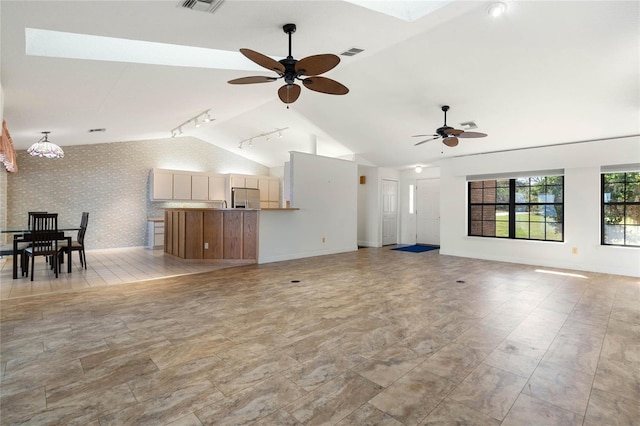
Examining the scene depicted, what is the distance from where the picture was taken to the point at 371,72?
195 inches

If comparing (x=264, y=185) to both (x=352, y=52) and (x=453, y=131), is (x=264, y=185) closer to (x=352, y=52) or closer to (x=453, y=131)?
(x=453, y=131)

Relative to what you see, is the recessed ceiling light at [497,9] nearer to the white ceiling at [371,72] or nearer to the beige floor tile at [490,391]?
the white ceiling at [371,72]

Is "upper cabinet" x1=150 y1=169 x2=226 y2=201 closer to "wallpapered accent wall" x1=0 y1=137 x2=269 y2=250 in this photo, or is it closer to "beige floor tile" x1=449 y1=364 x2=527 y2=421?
"wallpapered accent wall" x1=0 y1=137 x2=269 y2=250

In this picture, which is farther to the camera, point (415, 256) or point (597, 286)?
point (415, 256)

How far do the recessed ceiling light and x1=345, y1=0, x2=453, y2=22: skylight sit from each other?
43cm

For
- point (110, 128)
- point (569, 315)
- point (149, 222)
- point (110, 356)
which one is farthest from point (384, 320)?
point (149, 222)

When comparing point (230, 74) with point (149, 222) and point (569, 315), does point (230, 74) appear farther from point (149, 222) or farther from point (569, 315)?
point (149, 222)

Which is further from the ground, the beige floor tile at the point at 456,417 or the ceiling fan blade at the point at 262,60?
the ceiling fan blade at the point at 262,60

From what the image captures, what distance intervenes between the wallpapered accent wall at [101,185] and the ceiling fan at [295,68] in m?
6.80

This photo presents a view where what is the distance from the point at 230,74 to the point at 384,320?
3.66 meters

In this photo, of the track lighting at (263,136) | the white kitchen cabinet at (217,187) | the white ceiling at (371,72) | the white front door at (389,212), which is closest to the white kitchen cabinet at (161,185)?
the white kitchen cabinet at (217,187)

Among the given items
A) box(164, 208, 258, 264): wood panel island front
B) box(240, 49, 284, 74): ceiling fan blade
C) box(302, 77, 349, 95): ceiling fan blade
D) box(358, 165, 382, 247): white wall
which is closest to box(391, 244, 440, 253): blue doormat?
box(358, 165, 382, 247): white wall

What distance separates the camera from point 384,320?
325 centimetres

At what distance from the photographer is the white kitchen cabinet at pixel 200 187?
9.69 meters
